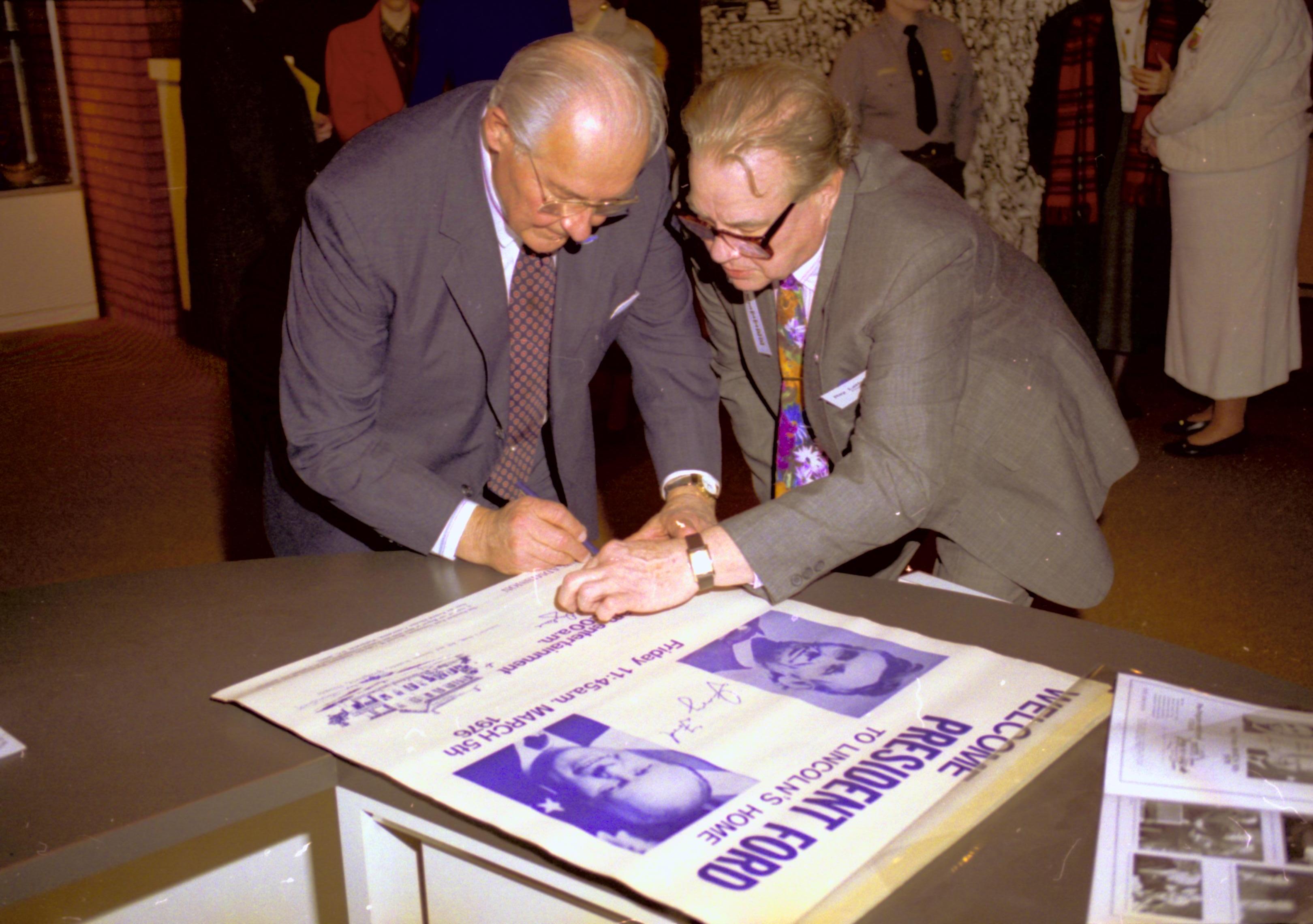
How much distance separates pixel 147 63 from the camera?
A: 20.7 feet

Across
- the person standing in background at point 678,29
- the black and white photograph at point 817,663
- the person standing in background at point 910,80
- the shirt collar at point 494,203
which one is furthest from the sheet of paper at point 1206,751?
the person standing in background at point 678,29

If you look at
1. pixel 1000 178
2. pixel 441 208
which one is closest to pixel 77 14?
pixel 1000 178

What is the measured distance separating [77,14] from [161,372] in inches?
94.8

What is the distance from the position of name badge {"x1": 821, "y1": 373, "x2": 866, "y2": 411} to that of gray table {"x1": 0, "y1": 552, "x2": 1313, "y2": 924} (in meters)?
0.34

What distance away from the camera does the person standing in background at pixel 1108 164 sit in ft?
14.6

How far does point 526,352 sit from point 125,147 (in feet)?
19.4

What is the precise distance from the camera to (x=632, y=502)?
13.1 ft

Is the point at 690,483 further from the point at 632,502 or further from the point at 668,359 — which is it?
the point at 632,502

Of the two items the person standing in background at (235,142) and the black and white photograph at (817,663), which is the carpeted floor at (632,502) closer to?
the person standing in background at (235,142)

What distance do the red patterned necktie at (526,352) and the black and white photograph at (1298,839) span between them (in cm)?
111

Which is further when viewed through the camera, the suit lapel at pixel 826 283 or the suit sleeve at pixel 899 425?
the suit lapel at pixel 826 283

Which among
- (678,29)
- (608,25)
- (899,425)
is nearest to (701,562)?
(899,425)

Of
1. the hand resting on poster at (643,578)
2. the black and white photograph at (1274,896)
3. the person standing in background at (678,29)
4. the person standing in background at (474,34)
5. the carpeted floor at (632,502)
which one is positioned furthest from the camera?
the person standing in background at (678,29)
